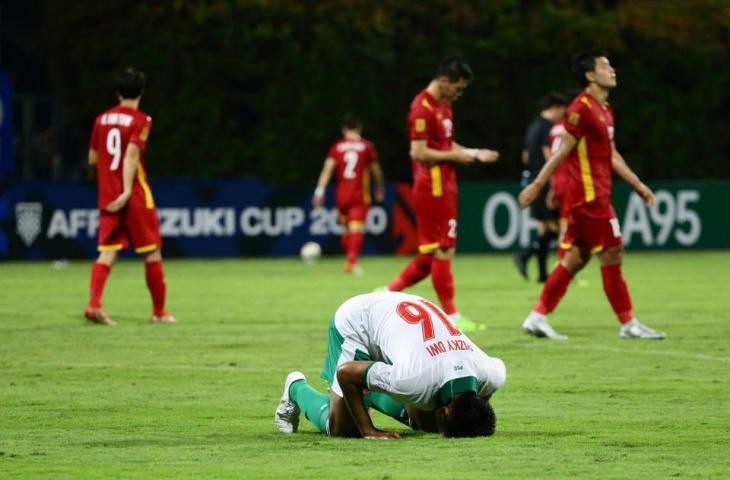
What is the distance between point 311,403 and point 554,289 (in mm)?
5330

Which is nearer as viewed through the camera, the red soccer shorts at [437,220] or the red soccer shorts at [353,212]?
the red soccer shorts at [437,220]

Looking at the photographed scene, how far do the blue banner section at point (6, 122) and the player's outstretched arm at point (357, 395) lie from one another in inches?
602

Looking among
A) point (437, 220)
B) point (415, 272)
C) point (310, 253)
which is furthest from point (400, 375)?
point (310, 253)

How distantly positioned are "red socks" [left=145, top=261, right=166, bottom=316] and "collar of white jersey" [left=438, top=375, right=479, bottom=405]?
7594mm

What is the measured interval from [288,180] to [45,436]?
22467mm

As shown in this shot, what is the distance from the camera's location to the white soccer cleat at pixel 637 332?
45.5 ft

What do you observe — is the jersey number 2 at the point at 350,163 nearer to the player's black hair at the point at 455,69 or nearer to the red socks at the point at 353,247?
the red socks at the point at 353,247

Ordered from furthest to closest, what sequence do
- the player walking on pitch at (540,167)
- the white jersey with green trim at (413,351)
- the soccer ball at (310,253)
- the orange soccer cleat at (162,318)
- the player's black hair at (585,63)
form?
the soccer ball at (310,253), the player walking on pitch at (540,167), the orange soccer cleat at (162,318), the player's black hair at (585,63), the white jersey with green trim at (413,351)

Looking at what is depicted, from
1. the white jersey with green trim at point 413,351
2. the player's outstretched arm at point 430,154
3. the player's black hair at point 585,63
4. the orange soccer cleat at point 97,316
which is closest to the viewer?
the white jersey with green trim at point 413,351

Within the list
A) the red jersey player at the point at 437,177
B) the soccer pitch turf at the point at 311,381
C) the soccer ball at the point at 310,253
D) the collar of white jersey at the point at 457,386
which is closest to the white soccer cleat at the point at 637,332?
the soccer pitch turf at the point at 311,381

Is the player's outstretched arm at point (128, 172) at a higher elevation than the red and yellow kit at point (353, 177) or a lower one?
higher

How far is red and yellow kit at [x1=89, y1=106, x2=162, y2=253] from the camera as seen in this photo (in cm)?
1534

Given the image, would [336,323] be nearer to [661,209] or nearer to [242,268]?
[242,268]

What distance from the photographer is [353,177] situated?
2503 cm
